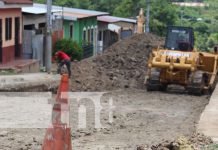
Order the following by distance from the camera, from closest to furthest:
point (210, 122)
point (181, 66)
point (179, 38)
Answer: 1. point (210, 122)
2. point (181, 66)
3. point (179, 38)

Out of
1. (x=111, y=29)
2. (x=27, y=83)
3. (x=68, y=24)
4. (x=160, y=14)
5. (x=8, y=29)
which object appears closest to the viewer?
(x=27, y=83)

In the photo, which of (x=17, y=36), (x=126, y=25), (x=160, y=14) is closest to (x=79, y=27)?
(x=17, y=36)

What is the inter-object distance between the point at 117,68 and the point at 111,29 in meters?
24.4

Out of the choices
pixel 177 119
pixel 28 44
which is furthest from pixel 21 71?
pixel 177 119

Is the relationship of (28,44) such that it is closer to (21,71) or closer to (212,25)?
(21,71)

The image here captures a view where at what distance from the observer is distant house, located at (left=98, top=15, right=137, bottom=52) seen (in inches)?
1981

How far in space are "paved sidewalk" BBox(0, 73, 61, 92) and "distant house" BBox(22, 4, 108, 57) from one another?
33.3 feet

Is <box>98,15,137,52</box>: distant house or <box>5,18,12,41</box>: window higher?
<box>5,18,12,41</box>: window

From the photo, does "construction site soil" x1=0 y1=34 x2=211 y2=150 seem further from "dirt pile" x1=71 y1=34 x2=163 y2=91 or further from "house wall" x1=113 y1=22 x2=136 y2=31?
"house wall" x1=113 y1=22 x2=136 y2=31

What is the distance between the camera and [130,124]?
14.5 m

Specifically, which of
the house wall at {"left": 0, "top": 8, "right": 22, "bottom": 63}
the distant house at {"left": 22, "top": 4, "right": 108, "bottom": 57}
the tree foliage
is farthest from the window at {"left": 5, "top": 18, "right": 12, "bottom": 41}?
the tree foliage

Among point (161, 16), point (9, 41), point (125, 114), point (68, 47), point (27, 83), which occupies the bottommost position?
point (125, 114)

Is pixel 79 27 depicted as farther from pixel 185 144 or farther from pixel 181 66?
pixel 185 144

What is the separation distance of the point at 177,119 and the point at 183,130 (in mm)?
2333
